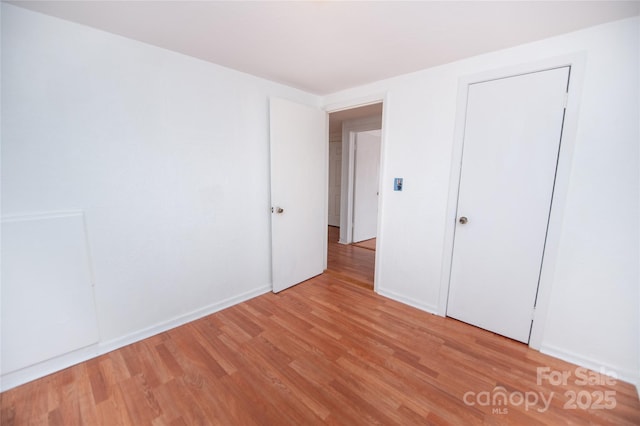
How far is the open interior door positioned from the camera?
8.96 feet

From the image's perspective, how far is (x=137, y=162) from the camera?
1925 mm

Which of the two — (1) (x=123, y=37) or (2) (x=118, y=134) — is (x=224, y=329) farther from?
(1) (x=123, y=37)

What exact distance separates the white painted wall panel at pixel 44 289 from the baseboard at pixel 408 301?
2.56 metres

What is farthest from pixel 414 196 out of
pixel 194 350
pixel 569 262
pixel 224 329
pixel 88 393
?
pixel 88 393

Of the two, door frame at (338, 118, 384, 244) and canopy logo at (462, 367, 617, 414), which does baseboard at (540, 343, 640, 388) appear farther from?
door frame at (338, 118, 384, 244)

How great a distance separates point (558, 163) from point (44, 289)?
356cm

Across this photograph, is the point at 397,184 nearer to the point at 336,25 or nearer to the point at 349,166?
the point at 336,25

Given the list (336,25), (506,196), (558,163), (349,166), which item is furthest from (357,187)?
(336,25)

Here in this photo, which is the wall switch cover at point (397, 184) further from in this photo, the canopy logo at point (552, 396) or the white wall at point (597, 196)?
the canopy logo at point (552, 396)

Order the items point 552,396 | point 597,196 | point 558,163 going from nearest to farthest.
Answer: point 552,396, point 597,196, point 558,163

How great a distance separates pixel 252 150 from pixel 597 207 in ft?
9.15

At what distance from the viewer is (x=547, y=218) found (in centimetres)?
187

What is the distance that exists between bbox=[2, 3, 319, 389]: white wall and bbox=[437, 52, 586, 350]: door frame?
1.85m

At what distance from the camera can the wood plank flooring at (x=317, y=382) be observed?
1.41 m
